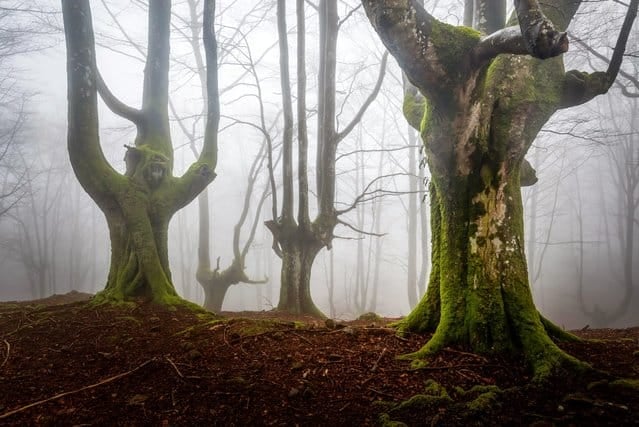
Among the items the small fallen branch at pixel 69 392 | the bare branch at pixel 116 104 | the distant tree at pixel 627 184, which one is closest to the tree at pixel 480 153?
the small fallen branch at pixel 69 392

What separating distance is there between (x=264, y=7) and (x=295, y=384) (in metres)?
11.1

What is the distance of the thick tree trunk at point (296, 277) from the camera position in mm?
7215

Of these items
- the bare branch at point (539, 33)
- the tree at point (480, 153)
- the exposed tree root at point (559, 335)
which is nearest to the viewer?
the bare branch at point (539, 33)

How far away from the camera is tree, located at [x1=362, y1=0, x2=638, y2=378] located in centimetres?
261

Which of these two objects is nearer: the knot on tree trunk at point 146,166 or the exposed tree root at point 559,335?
the exposed tree root at point 559,335

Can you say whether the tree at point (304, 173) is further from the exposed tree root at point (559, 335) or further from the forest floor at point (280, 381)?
the exposed tree root at point (559, 335)

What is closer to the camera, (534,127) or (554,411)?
(554,411)

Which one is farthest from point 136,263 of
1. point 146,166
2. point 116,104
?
point 116,104

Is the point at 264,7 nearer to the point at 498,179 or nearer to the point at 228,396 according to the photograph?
the point at 498,179

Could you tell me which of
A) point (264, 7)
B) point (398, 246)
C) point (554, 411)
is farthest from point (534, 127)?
point (398, 246)

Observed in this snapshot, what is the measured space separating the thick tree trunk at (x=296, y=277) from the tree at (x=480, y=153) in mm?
4178

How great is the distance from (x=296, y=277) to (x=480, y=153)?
17.3ft

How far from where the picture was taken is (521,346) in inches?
103

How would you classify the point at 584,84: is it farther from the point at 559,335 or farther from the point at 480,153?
the point at 559,335
